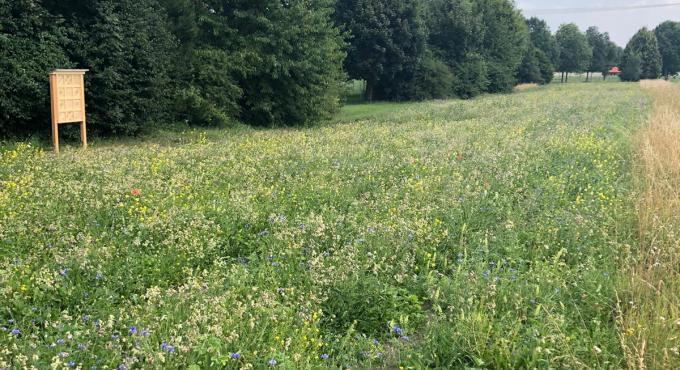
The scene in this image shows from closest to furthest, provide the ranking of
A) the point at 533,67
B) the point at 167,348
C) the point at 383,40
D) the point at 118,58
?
the point at 167,348 → the point at 118,58 → the point at 383,40 → the point at 533,67

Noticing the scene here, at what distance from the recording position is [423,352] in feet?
13.0

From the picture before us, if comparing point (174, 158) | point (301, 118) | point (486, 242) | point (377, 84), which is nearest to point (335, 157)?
point (174, 158)

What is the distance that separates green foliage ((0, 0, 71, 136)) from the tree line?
0.03 m

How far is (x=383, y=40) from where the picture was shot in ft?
123

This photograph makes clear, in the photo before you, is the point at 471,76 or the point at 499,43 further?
the point at 499,43

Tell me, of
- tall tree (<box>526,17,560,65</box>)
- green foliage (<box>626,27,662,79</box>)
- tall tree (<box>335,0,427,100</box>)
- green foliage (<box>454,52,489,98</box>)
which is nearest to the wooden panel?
tall tree (<box>335,0,427,100</box>)

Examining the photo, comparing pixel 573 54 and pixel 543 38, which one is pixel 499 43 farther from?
pixel 573 54

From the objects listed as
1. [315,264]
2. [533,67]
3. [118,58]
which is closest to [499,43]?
[533,67]

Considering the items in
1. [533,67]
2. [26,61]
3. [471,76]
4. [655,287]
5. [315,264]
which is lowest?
[655,287]

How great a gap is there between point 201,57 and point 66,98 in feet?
25.1

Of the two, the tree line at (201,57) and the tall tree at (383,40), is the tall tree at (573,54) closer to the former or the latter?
the tall tree at (383,40)

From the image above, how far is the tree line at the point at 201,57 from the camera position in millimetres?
13641

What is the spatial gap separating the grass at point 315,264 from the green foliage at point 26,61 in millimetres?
3828

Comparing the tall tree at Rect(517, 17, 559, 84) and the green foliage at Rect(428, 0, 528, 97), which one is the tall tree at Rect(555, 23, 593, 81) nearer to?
the tall tree at Rect(517, 17, 559, 84)
